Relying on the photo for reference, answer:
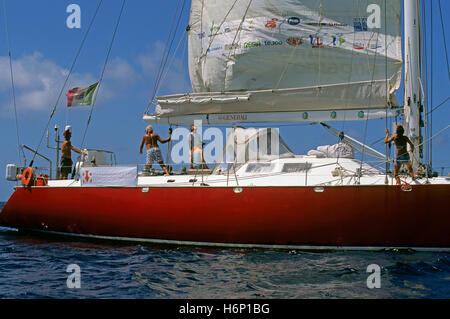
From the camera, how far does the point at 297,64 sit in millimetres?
11602

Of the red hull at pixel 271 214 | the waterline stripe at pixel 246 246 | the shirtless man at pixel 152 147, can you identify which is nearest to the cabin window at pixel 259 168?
the red hull at pixel 271 214

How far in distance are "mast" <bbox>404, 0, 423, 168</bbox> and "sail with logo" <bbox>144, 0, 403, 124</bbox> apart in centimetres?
33

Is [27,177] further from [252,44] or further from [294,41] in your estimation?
[294,41]

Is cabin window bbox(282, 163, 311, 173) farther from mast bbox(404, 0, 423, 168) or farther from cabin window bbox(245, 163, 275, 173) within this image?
mast bbox(404, 0, 423, 168)

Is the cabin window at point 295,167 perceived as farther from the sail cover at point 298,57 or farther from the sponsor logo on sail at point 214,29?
the sponsor logo on sail at point 214,29

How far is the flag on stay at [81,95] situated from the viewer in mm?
12898

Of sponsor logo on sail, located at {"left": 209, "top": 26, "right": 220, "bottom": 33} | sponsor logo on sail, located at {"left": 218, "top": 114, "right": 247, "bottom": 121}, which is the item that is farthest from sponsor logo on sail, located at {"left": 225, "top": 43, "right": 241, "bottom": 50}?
sponsor logo on sail, located at {"left": 218, "top": 114, "right": 247, "bottom": 121}

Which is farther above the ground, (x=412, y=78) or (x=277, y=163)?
(x=412, y=78)

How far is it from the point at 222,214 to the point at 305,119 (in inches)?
126

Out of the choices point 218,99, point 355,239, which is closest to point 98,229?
point 218,99

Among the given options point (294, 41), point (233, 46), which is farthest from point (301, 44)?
point (233, 46)

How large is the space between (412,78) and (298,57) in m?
2.57

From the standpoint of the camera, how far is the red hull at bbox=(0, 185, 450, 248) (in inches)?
350
